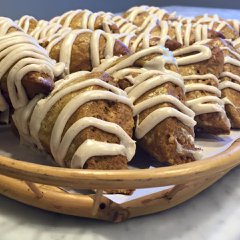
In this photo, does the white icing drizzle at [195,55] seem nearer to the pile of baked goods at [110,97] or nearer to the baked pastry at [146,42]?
the pile of baked goods at [110,97]

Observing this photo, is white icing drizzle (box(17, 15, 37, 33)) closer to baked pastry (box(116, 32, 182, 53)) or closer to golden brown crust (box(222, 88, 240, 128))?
baked pastry (box(116, 32, 182, 53))

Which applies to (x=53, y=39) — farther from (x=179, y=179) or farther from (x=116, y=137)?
A: (x=179, y=179)

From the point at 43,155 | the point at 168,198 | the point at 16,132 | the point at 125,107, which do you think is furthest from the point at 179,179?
the point at 16,132

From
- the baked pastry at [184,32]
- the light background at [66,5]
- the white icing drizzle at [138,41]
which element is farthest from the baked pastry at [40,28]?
the light background at [66,5]

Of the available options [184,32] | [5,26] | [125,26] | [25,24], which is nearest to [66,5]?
[125,26]

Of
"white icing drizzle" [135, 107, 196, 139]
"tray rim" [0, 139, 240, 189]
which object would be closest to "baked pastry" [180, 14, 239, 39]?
"white icing drizzle" [135, 107, 196, 139]

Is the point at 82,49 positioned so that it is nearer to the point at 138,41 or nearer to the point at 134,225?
the point at 138,41
